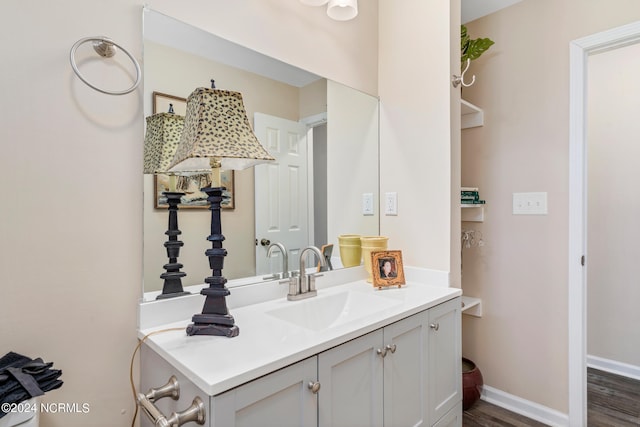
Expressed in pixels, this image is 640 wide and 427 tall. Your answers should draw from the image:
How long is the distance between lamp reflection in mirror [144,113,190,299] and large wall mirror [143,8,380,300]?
2 centimetres

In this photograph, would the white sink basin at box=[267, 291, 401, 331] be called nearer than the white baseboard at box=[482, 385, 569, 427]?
Yes

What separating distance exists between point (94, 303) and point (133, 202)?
12.6 inches

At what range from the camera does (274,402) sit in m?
0.82

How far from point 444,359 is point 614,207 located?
6.71 ft

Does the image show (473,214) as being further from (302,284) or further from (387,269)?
(302,284)

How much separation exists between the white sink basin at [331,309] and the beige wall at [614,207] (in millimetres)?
2133

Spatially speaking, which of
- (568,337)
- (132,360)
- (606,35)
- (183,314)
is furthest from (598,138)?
(132,360)

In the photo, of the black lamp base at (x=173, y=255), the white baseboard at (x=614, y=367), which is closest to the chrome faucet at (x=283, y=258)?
the black lamp base at (x=173, y=255)

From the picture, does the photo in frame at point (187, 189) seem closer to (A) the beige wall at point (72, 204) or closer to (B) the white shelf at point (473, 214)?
(A) the beige wall at point (72, 204)

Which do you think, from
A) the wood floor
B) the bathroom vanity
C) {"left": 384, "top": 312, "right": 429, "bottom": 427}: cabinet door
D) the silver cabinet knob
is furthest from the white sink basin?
the wood floor

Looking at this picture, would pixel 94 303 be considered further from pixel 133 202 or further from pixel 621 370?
pixel 621 370

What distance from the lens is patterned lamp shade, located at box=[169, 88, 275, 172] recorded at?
0.92 m

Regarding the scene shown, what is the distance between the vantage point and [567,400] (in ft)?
6.16

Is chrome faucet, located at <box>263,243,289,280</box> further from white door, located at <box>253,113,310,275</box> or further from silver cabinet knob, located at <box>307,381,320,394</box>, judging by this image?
silver cabinet knob, located at <box>307,381,320,394</box>
